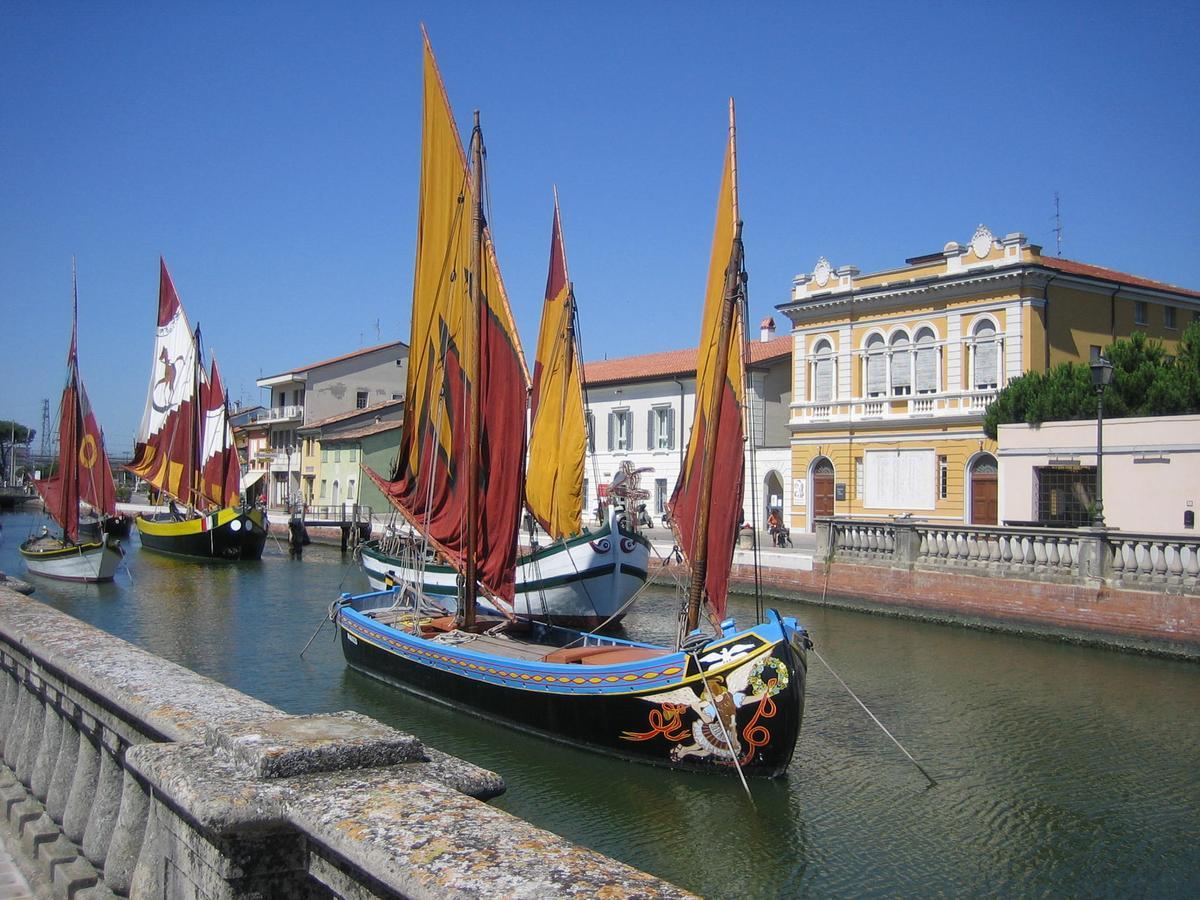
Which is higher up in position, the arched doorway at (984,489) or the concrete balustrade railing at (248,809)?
the arched doorway at (984,489)

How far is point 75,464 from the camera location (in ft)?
99.7

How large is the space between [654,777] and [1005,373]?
2448 centimetres

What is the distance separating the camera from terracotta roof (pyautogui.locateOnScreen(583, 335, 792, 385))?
43.8 metres

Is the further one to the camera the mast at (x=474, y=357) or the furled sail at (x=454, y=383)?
the furled sail at (x=454, y=383)

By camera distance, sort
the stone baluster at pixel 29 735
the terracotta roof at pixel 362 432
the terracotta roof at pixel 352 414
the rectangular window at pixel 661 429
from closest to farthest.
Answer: the stone baluster at pixel 29 735
the rectangular window at pixel 661 429
the terracotta roof at pixel 362 432
the terracotta roof at pixel 352 414

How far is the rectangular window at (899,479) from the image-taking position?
3375cm

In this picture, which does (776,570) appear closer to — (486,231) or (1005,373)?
(1005,373)

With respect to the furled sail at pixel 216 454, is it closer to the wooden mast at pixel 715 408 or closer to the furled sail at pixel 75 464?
the furled sail at pixel 75 464

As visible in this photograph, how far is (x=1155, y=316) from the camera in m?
35.2

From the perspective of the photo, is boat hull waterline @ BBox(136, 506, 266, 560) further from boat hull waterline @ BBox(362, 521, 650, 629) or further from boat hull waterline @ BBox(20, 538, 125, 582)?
boat hull waterline @ BBox(362, 521, 650, 629)

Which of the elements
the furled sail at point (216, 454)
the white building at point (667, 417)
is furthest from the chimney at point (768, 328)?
the furled sail at point (216, 454)

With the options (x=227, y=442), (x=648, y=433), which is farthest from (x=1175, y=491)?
(x=227, y=442)

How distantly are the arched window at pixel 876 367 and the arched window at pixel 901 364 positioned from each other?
33cm

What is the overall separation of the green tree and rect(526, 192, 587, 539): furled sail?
1305 centimetres
